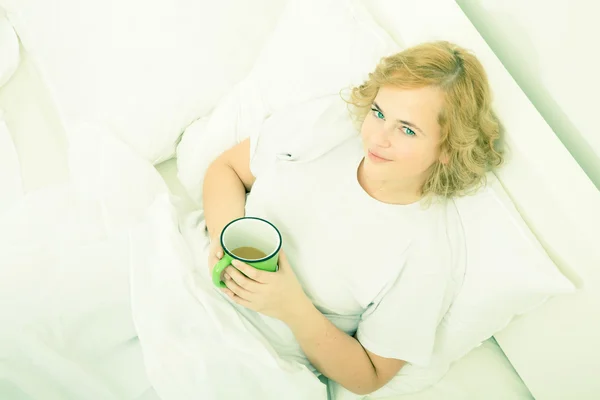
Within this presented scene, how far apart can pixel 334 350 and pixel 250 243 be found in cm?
26

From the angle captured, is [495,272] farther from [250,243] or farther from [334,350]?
[250,243]

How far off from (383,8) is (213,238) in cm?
65

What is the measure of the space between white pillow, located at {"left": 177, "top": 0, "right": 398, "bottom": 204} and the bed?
88mm

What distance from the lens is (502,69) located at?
876mm

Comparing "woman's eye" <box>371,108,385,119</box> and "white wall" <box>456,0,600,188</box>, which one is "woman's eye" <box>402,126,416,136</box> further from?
"white wall" <box>456,0,600,188</box>

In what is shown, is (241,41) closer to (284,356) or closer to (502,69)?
(502,69)

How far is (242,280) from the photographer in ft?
2.60

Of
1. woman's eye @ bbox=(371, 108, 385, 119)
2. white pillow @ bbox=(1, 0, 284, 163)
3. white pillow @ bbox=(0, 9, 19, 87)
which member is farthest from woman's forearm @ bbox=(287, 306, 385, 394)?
white pillow @ bbox=(0, 9, 19, 87)

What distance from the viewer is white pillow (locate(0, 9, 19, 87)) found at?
1.26 metres

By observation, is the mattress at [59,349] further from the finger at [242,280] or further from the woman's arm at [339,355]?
the finger at [242,280]

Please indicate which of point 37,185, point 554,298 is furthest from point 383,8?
point 37,185

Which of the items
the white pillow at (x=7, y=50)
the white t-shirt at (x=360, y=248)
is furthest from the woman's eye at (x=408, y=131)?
the white pillow at (x=7, y=50)

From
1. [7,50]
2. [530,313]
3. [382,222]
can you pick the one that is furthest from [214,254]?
[7,50]

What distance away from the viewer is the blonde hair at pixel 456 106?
0.82 metres
